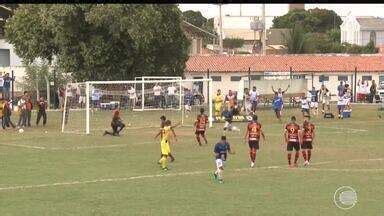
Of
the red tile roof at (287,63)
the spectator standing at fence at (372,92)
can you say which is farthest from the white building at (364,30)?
the spectator standing at fence at (372,92)

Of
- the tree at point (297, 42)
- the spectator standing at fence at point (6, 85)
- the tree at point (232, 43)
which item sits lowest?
the spectator standing at fence at point (6, 85)

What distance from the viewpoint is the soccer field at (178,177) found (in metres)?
18.0

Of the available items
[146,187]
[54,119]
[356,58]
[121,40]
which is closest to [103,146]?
[146,187]

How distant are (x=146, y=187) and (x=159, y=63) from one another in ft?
139

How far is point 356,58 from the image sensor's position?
262 feet

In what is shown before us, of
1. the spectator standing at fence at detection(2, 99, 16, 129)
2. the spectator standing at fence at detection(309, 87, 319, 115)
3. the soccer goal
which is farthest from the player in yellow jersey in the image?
the spectator standing at fence at detection(309, 87, 319, 115)

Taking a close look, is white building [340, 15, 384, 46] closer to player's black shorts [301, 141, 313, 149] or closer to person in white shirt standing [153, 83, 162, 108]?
person in white shirt standing [153, 83, 162, 108]

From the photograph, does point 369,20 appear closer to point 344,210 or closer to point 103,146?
point 103,146

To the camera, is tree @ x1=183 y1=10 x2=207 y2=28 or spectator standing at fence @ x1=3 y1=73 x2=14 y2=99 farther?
tree @ x1=183 y1=10 x2=207 y2=28

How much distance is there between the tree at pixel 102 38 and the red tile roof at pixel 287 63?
14.5 metres

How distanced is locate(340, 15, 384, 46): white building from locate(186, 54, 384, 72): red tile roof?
1927 inches

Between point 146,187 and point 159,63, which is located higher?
point 159,63

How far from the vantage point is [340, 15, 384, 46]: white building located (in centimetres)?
12875

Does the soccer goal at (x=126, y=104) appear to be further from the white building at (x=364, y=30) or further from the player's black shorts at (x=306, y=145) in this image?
the white building at (x=364, y=30)
